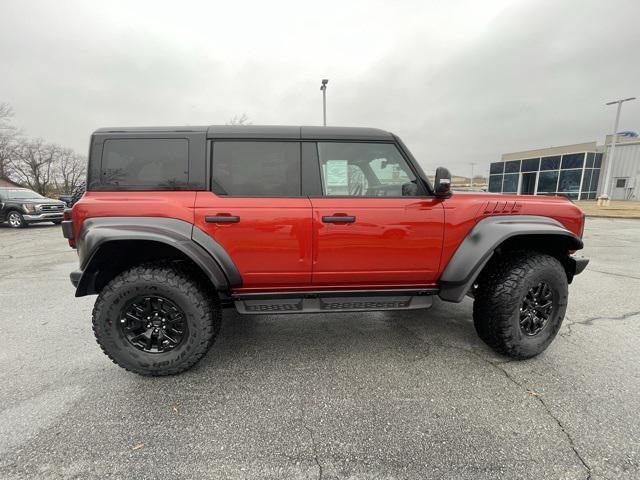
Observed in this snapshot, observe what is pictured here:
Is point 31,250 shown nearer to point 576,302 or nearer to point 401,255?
point 401,255

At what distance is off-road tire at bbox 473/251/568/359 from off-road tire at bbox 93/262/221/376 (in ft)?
7.63

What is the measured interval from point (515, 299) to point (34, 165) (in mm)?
47525

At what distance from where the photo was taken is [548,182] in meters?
34.8

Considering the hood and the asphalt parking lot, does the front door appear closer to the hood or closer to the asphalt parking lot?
the asphalt parking lot

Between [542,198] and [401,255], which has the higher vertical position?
[542,198]

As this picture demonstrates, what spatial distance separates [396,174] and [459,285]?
108cm

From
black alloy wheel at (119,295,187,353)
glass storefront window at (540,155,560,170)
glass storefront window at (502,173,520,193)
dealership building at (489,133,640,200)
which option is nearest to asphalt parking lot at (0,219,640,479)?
black alloy wheel at (119,295,187,353)

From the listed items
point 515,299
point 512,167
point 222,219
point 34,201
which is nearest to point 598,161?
point 512,167

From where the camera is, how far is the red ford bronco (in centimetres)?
230

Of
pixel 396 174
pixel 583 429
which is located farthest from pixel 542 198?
pixel 583 429

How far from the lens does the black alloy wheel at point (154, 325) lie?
235 centimetres

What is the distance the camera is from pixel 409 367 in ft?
8.33

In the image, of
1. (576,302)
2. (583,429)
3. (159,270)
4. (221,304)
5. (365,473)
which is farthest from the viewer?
(576,302)

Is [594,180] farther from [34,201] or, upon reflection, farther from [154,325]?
[34,201]
